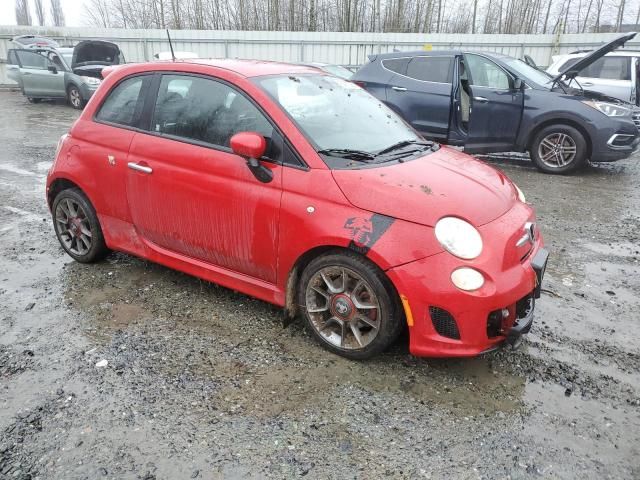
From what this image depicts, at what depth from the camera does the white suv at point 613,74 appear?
10117 millimetres

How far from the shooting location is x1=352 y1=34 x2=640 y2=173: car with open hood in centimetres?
760

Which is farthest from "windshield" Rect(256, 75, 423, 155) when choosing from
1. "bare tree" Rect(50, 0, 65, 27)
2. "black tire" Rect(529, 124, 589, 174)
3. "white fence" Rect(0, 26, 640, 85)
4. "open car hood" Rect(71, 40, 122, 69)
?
"bare tree" Rect(50, 0, 65, 27)

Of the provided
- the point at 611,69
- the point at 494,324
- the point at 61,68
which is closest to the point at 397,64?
the point at 611,69

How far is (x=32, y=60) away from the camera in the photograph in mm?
15617

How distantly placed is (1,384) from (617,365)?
3.62 metres

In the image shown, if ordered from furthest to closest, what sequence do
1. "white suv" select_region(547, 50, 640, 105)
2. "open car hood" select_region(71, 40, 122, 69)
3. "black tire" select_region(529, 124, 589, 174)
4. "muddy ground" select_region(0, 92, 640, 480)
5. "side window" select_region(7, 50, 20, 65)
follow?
"side window" select_region(7, 50, 20, 65), "open car hood" select_region(71, 40, 122, 69), "white suv" select_region(547, 50, 640, 105), "black tire" select_region(529, 124, 589, 174), "muddy ground" select_region(0, 92, 640, 480)

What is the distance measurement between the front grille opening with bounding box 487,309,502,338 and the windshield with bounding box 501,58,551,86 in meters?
6.42

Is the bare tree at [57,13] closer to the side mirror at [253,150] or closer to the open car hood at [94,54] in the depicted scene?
the open car hood at [94,54]

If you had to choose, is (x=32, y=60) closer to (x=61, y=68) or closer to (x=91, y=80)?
(x=61, y=68)

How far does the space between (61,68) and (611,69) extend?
47.8ft

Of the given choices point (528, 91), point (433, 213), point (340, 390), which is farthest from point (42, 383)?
point (528, 91)

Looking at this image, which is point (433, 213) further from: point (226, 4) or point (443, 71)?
point (226, 4)

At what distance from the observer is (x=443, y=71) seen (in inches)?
326

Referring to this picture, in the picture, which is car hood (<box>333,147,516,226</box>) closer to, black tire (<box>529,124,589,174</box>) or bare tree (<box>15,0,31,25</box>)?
black tire (<box>529,124,589,174</box>)
